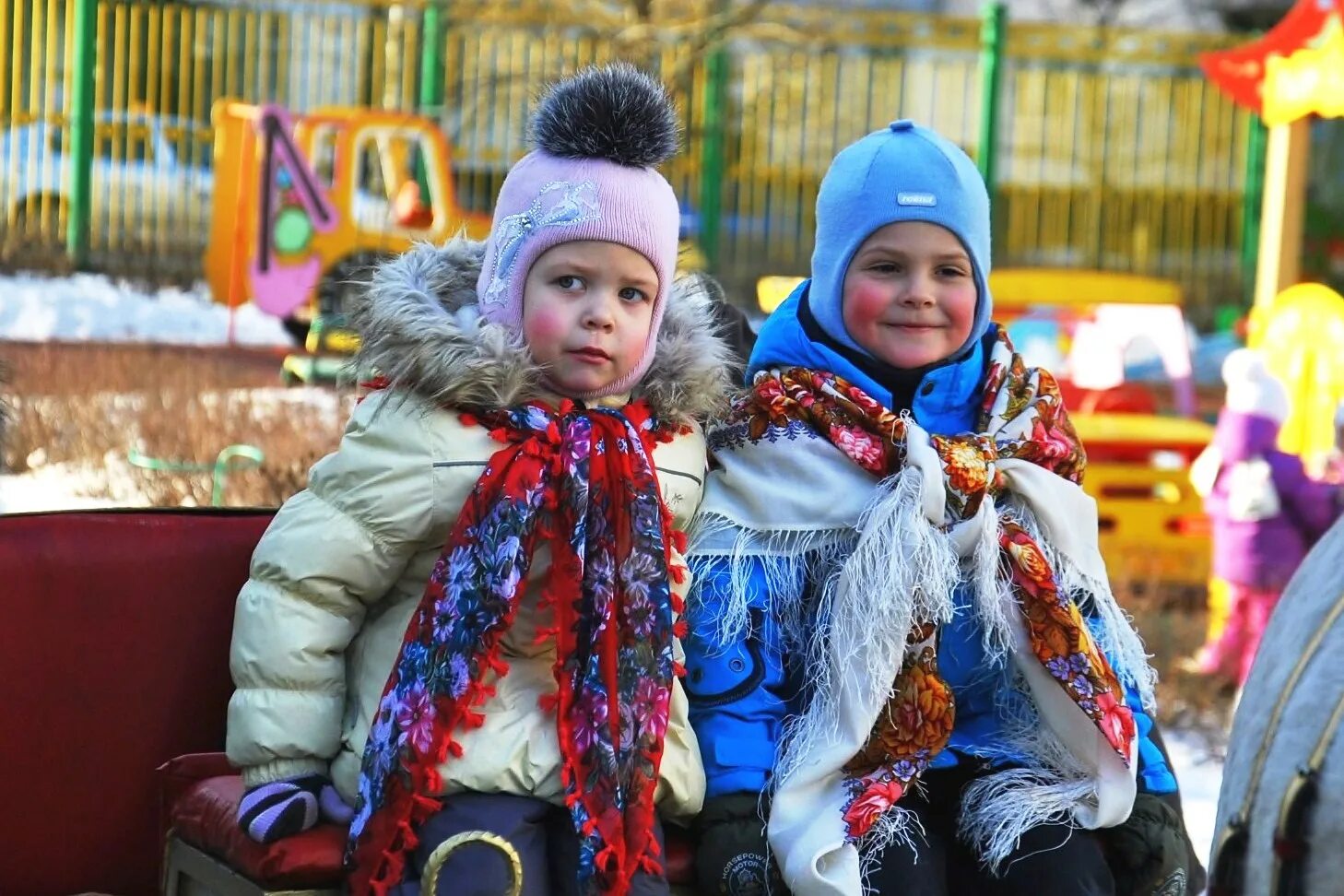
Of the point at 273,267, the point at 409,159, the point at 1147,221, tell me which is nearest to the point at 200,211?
the point at 409,159

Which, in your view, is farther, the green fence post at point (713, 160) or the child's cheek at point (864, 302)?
the green fence post at point (713, 160)

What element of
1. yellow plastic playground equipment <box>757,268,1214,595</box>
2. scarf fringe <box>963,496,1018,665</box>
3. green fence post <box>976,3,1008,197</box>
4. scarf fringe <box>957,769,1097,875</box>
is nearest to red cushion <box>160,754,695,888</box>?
scarf fringe <box>957,769,1097,875</box>

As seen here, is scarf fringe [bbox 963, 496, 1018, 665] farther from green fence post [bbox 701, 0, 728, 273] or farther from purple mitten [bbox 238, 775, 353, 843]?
green fence post [bbox 701, 0, 728, 273]

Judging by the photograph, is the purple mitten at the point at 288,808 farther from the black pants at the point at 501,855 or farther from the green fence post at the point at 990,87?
the green fence post at the point at 990,87

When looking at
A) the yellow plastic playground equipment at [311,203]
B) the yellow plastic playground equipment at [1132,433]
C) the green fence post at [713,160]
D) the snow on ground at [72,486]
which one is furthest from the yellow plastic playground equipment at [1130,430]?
the green fence post at [713,160]

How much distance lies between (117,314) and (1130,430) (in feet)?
20.4

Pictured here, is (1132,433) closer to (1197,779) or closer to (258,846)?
(1197,779)

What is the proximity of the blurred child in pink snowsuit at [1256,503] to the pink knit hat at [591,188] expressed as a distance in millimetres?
3252

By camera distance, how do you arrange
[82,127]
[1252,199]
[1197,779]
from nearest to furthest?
[1197,779] → [82,127] → [1252,199]

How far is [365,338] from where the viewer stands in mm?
2461

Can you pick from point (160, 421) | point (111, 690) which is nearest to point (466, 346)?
point (111, 690)

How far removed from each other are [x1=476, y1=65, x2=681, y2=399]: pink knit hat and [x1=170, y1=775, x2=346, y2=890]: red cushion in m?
0.70

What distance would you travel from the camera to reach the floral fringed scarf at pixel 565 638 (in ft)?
7.25

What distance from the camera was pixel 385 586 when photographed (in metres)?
2.35
